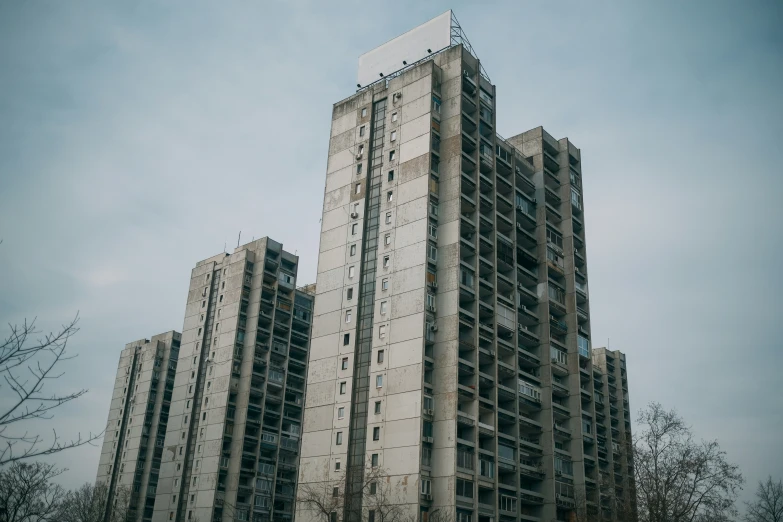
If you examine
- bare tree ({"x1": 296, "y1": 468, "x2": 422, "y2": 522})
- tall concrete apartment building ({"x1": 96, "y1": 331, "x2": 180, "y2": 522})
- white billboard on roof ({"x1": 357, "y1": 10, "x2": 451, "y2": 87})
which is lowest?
bare tree ({"x1": 296, "y1": 468, "x2": 422, "y2": 522})

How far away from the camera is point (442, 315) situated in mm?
64500

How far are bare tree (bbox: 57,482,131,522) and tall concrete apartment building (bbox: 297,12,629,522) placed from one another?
158 feet

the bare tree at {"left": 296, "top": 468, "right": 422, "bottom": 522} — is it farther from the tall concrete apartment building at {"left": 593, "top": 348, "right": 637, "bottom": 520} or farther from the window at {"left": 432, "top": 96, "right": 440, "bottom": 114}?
the window at {"left": 432, "top": 96, "right": 440, "bottom": 114}

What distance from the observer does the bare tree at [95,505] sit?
97.5 meters

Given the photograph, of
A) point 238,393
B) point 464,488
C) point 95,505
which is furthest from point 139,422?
point 464,488

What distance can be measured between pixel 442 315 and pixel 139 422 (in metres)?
73.0

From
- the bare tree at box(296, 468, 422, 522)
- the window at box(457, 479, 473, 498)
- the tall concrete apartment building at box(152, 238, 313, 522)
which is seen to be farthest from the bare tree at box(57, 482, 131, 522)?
the window at box(457, 479, 473, 498)

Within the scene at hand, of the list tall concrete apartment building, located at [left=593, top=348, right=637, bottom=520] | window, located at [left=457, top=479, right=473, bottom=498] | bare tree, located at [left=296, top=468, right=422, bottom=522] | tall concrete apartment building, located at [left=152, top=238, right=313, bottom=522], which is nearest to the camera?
bare tree, located at [left=296, top=468, right=422, bottom=522]

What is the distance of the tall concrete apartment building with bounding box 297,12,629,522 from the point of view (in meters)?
60.6

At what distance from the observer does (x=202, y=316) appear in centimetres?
10731

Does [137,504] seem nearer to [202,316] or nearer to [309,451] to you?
[202,316]

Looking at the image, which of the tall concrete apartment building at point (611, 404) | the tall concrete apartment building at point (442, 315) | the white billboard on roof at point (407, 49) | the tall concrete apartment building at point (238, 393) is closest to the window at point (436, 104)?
the tall concrete apartment building at point (442, 315)

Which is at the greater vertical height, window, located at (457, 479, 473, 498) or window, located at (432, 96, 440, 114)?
window, located at (432, 96, 440, 114)

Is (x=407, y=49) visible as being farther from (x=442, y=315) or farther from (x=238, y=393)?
(x=238, y=393)
